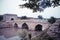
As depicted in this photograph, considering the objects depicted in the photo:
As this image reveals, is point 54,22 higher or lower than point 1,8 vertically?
lower

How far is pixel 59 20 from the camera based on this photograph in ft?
5.61

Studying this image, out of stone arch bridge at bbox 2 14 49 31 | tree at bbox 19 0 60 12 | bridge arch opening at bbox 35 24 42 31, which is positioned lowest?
bridge arch opening at bbox 35 24 42 31

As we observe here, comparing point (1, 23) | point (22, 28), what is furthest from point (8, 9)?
point (22, 28)

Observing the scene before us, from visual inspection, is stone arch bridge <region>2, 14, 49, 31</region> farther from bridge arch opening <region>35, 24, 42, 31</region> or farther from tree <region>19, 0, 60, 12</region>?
tree <region>19, 0, 60, 12</region>

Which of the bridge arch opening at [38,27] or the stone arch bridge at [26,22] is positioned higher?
the stone arch bridge at [26,22]

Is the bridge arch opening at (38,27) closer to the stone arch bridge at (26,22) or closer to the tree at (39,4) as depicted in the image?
the stone arch bridge at (26,22)

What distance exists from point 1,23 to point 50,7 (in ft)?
2.61

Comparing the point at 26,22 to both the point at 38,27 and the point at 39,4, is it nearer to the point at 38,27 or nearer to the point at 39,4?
the point at 38,27

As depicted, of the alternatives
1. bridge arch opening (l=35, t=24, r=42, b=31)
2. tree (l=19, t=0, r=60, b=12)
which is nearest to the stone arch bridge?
bridge arch opening (l=35, t=24, r=42, b=31)

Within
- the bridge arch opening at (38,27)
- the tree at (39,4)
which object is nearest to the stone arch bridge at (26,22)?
the bridge arch opening at (38,27)

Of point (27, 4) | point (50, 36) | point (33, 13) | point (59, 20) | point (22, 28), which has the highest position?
point (27, 4)

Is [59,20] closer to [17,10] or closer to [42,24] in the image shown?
[42,24]

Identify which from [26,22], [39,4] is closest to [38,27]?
[26,22]

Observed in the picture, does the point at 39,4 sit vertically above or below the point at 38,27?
above
